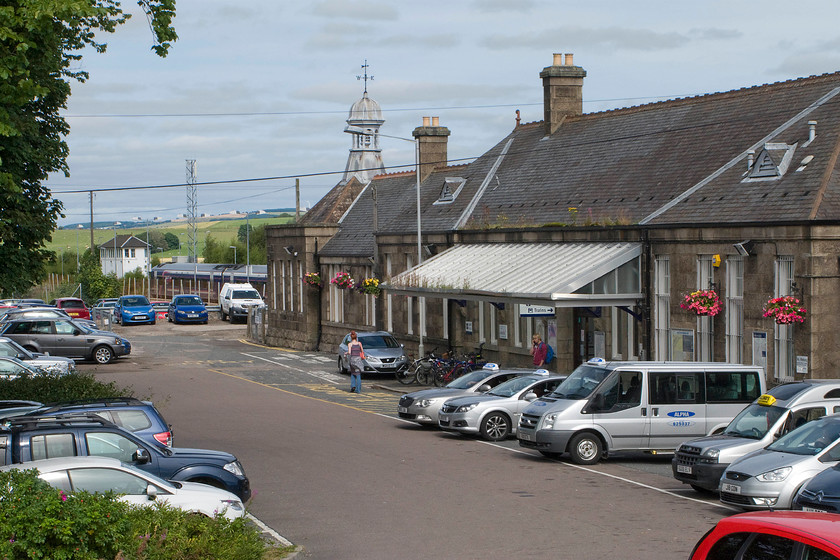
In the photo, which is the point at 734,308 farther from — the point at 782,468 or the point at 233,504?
the point at 233,504

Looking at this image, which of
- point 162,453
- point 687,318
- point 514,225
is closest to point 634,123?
point 514,225

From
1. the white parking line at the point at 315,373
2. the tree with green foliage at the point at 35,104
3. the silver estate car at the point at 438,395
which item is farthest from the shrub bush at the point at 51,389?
the white parking line at the point at 315,373

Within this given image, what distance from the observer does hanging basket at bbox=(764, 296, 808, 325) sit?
71.8 ft

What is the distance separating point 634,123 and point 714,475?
2003 cm

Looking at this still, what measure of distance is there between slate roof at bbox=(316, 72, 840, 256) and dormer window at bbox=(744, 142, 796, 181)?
0.15ft

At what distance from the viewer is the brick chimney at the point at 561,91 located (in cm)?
3709

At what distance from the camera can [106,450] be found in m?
12.9

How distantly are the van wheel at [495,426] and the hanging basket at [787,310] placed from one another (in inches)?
234

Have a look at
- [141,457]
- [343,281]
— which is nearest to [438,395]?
[141,457]

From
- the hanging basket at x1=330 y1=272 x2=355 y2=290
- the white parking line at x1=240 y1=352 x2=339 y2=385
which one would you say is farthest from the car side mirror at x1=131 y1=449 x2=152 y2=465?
the hanging basket at x1=330 y1=272 x2=355 y2=290

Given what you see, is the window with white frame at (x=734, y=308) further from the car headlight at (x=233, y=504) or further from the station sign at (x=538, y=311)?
the car headlight at (x=233, y=504)

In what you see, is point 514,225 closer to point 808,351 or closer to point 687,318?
point 687,318

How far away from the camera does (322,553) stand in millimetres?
11852

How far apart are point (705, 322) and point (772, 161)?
13.4 ft
